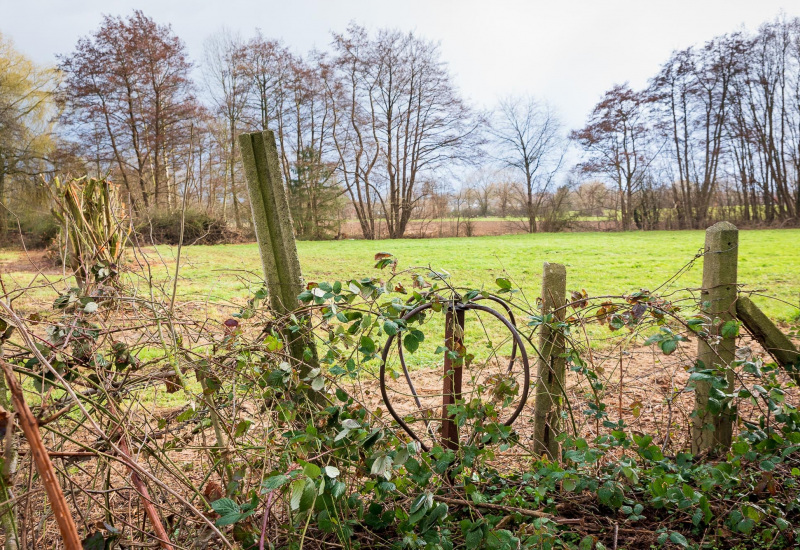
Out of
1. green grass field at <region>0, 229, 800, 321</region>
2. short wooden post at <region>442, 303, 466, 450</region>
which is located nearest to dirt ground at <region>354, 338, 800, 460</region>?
short wooden post at <region>442, 303, 466, 450</region>

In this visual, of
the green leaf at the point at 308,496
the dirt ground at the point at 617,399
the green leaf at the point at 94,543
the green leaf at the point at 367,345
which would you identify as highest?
the green leaf at the point at 367,345

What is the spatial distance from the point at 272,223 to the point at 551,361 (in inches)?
61.0

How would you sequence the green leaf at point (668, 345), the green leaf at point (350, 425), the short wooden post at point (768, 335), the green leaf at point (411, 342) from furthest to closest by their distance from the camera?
the short wooden post at point (768, 335) < the green leaf at point (668, 345) < the green leaf at point (411, 342) < the green leaf at point (350, 425)

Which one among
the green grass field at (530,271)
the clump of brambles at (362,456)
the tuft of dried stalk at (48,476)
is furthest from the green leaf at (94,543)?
the green grass field at (530,271)

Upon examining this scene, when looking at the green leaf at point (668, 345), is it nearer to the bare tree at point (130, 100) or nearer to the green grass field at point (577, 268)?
the green grass field at point (577, 268)

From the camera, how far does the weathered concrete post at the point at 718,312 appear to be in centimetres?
238

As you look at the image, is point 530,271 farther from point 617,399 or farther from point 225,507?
point 225,507

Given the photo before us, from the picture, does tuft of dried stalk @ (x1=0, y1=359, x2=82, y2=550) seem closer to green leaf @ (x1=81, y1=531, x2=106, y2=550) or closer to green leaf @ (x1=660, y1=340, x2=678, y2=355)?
green leaf @ (x1=81, y1=531, x2=106, y2=550)

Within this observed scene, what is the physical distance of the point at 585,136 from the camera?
34031 mm

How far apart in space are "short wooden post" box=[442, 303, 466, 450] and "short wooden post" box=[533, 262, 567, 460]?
0.43m

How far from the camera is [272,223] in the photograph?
2.35 meters

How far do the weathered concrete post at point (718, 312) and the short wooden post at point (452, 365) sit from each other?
1.23 metres

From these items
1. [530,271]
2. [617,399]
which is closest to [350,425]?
[617,399]

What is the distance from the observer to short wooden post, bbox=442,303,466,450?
2104 millimetres
